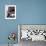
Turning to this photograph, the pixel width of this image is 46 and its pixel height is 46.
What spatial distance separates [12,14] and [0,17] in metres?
0.36

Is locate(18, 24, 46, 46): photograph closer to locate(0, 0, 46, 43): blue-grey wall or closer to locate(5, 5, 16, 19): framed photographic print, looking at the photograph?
locate(0, 0, 46, 43): blue-grey wall

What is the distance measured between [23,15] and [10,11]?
16.1 inches

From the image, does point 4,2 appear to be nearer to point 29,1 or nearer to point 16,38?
point 29,1

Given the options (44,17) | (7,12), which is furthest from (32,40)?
(7,12)

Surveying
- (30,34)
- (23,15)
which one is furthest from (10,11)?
(30,34)

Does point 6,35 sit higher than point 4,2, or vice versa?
point 4,2

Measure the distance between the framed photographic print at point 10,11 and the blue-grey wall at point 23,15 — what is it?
0.09 meters

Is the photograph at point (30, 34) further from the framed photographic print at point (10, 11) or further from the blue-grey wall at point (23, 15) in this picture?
the framed photographic print at point (10, 11)

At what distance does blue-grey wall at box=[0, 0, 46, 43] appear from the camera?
3898 millimetres

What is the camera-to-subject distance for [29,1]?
3.90 metres

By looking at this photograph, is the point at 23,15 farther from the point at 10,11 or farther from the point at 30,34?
the point at 30,34

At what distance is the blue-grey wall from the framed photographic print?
90mm

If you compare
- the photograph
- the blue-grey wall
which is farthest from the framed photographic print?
the photograph

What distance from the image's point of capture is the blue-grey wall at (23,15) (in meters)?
3.90
